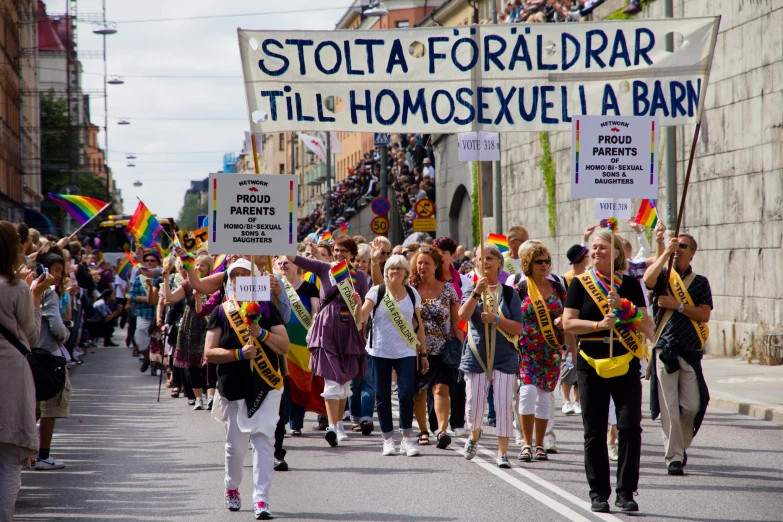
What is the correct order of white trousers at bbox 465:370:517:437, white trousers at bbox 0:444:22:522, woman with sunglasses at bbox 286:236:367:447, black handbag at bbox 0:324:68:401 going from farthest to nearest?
woman with sunglasses at bbox 286:236:367:447
white trousers at bbox 465:370:517:437
black handbag at bbox 0:324:68:401
white trousers at bbox 0:444:22:522

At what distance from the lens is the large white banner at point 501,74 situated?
390 inches

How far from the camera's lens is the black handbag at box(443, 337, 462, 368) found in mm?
11109

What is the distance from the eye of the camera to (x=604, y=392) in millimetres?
7805

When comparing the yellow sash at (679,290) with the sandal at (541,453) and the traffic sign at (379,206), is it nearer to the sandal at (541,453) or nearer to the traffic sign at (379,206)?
the sandal at (541,453)

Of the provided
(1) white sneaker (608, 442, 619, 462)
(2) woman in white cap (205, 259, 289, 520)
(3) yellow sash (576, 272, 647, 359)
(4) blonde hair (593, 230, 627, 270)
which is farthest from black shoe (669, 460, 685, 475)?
(2) woman in white cap (205, 259, 289, 520)

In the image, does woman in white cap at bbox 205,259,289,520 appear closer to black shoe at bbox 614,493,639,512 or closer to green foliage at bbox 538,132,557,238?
black shoe at bbox 614,493,639,512

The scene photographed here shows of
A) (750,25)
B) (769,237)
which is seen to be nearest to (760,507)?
(769,237)

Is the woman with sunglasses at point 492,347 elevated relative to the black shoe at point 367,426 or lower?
elevated

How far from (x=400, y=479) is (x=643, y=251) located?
13.0ft

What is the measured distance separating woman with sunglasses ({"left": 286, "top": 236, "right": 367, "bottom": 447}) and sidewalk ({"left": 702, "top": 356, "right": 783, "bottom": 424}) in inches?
177

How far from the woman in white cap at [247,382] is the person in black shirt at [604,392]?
2016 millimetres

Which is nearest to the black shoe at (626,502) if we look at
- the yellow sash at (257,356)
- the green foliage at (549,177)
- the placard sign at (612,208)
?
the placard sign at (612,208)

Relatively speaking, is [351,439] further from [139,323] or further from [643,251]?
[139,323]

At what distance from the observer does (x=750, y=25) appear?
18500 mm
